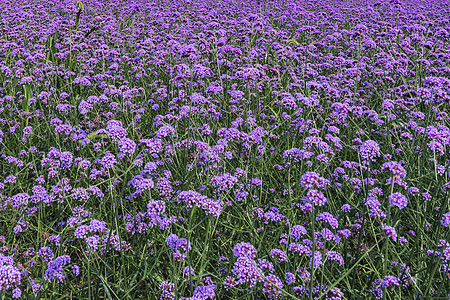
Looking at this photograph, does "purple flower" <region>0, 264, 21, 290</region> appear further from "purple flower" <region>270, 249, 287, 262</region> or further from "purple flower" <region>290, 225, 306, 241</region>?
"purple flower" <region>290, 225, 306, 241</region>

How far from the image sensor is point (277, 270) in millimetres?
2084

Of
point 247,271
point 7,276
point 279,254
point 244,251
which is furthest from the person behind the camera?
point 279,254

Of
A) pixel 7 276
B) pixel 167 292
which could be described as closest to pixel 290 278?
pixel 167 292

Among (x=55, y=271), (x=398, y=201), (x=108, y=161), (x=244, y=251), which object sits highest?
(x=398, y=201)

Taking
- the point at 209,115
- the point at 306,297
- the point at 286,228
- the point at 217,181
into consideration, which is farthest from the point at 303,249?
the point at 209,115

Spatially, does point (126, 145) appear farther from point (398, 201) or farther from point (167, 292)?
point (398, 201)

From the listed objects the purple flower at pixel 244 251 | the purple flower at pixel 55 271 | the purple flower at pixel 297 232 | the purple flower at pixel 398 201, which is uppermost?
the purple flower at pixel 398 201

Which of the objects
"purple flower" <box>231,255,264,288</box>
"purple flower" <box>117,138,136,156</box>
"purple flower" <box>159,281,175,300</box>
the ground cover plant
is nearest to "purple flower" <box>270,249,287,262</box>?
the ground cover plant

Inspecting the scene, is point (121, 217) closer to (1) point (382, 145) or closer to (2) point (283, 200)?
(2) point (283, 200)

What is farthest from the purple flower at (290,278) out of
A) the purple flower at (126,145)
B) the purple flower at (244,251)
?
the purple flower at (126,145)

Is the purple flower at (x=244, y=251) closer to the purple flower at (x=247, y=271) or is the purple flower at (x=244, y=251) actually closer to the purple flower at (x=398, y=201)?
the purple flower at (x=247, y=271)

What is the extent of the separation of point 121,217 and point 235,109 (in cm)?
169

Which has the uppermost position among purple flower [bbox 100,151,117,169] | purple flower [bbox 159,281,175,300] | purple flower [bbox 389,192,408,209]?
purple flower [bbox 389,192,408,209]

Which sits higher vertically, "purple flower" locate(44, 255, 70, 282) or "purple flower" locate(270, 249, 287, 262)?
"purple flower" locate(270, 249, 287, 262)
